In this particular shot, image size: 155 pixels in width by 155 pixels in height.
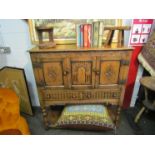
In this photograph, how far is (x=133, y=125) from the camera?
6.38 ft

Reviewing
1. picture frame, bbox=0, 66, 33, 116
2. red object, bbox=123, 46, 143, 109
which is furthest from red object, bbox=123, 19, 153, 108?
picture frame, bbox=0, 66, 33, 116

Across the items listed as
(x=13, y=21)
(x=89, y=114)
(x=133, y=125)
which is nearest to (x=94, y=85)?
(x=89, y=114)

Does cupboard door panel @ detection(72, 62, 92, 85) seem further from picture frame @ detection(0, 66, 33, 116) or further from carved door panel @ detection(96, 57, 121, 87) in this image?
picture frame @ detection(0, 66, 33, 116)

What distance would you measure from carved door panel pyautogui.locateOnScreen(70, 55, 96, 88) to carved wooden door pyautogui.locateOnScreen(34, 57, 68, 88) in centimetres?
9

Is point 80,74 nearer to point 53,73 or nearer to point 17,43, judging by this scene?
point 53,73

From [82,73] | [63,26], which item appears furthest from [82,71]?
[63,26]

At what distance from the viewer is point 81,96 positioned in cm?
162

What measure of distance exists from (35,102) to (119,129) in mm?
1424

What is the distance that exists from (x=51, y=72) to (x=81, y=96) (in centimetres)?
47

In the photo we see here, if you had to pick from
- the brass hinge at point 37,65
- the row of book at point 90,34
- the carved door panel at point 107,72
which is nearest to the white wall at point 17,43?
the brass hinge at point 37,65

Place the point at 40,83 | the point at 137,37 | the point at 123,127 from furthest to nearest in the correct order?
the point at 123,127 → the point at 137,37 → the point at 40,83

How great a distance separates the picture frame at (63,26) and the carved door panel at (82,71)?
42 cm

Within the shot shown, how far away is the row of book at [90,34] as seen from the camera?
1.39 metres

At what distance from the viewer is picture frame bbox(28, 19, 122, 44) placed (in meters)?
1.62
